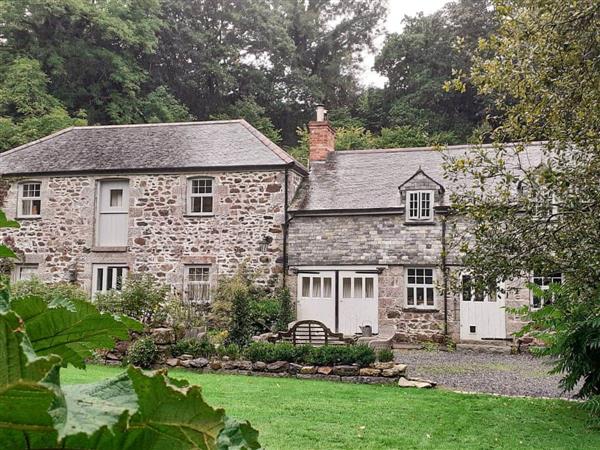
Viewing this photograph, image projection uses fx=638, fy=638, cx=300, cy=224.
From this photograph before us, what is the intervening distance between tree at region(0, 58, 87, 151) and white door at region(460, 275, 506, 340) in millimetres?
21811

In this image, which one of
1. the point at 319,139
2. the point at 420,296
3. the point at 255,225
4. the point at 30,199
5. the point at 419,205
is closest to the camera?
the point at 420,296

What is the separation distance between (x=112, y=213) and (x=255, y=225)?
5527 mm

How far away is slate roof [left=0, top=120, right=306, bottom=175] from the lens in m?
22.9

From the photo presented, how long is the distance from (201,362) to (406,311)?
8.86 meters

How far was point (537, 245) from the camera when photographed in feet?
30.5

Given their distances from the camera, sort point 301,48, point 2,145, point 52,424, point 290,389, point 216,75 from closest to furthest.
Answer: point 52,424 → point 290,389 → point 2,145 → point 216,75 → point 301,48

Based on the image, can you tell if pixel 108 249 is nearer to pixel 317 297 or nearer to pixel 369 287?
pixel 317 297

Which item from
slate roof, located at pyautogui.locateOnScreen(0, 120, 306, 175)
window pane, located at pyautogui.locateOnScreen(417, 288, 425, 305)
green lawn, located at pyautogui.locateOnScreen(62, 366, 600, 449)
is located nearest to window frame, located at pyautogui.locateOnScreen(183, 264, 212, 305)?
slate roof, located at pyautogui.locateOnScreen(0, 120, 306, 175)

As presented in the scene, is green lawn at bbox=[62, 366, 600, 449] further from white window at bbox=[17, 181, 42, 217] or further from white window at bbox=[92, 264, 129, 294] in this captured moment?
white window at bbox=[17, 181, 42, 217]

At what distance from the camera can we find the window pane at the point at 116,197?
23.7 meters

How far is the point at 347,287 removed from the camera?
2208 centimetres

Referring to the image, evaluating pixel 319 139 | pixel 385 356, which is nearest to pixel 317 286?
pixel 319 139

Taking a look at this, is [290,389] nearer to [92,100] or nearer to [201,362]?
[201,362]

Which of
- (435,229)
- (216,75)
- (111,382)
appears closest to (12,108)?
(216,75)
